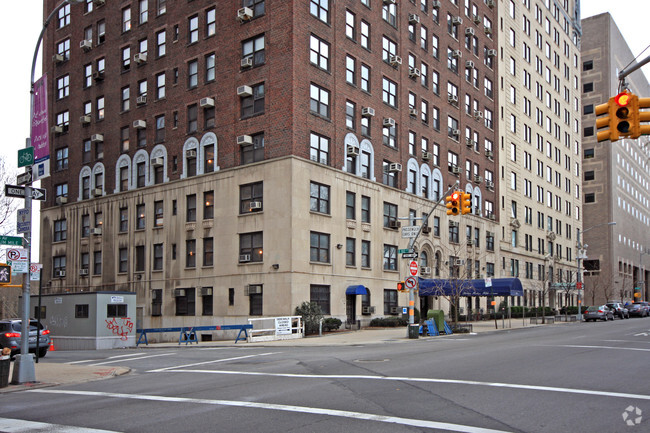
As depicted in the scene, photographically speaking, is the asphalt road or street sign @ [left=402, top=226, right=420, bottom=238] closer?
the asphalt road

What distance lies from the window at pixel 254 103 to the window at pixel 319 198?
19.0ft

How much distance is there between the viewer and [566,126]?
8594cm

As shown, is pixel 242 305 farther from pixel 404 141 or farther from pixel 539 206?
pixel 539 206

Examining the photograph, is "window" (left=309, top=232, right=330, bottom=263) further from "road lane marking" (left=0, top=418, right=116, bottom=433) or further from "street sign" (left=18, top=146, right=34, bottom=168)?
"road lane marking" (left=0, top=418, right=116, bottom=433)

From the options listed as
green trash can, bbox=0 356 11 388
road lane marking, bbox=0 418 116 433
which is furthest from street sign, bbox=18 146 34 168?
road lane marking, bbox=0 418 116 433

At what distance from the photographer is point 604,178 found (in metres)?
108

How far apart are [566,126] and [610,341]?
66.7 meters

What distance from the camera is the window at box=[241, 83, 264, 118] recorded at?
3903cm

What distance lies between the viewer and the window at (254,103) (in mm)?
39034

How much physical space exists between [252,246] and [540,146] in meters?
50.4

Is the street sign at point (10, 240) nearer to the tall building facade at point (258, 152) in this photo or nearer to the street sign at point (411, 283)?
the street sign at point (411, 283)

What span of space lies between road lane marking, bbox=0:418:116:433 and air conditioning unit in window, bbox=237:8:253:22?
32904 mm

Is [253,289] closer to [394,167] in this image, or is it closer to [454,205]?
[394,167]

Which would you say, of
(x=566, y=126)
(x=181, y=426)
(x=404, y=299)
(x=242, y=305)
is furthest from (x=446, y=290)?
(x=566, y=126)
